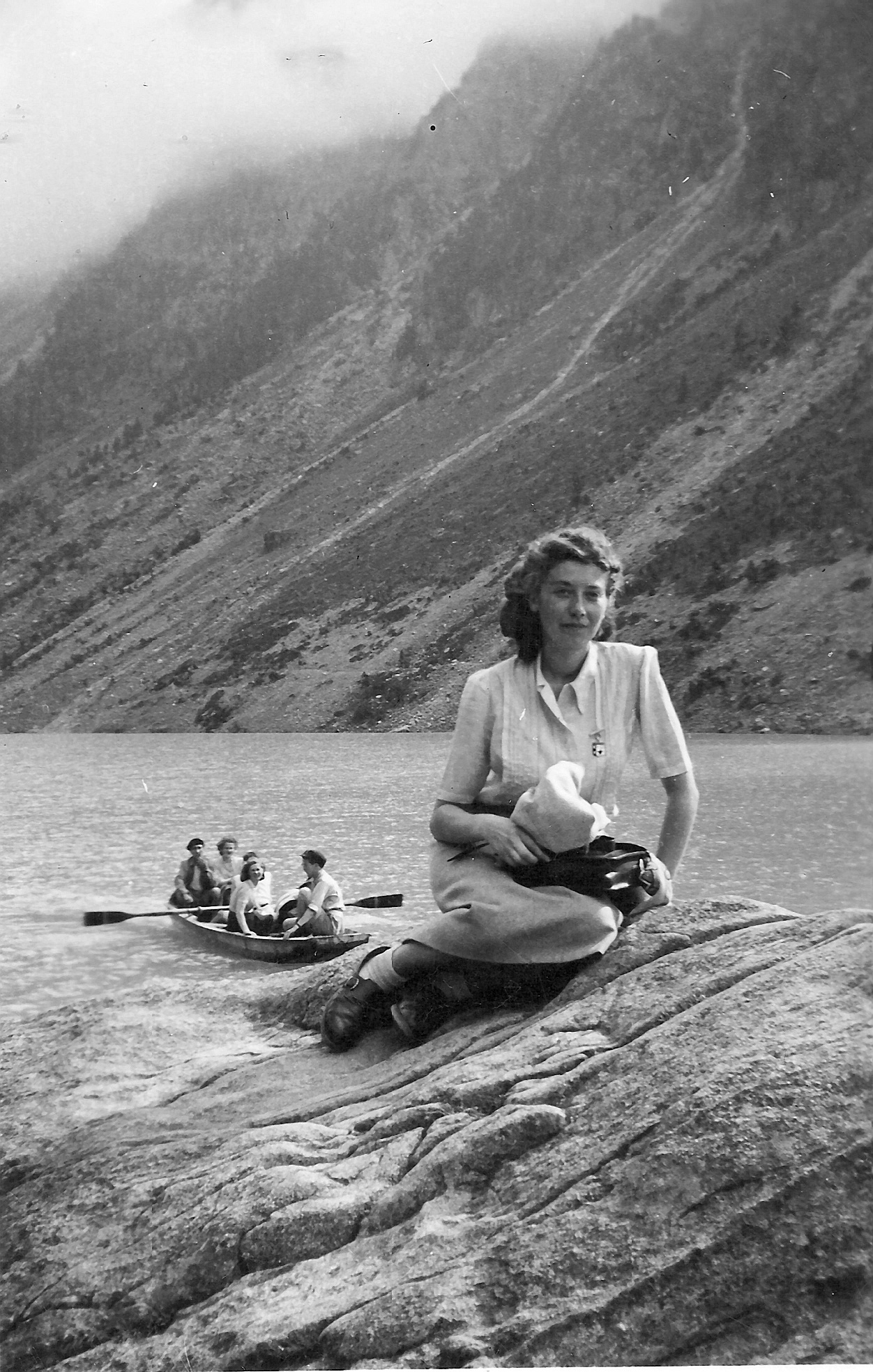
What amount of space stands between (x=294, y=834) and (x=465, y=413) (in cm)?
7738

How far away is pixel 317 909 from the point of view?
Answer: 14977 mm

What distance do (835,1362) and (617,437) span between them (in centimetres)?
8712

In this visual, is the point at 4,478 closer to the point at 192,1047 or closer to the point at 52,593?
the point at 52,593

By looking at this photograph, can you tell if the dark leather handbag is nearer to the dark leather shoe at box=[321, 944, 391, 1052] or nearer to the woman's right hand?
the woman's right hand

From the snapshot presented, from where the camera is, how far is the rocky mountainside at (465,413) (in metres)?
72.2

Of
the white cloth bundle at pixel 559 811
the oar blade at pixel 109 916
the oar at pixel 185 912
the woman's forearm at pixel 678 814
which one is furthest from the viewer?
the oar blade at pixel 109 916

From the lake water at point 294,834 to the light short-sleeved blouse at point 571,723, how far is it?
8006 mm

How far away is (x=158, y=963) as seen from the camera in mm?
18141

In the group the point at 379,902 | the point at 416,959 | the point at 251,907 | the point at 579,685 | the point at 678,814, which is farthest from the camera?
the point at 379,902

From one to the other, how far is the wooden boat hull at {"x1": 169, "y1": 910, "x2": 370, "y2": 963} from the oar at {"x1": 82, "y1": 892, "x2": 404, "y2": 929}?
1.20 meters

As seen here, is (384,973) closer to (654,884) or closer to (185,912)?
(654,884)

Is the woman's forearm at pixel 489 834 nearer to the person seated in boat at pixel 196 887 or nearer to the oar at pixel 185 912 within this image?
the oar at pixel 185 912

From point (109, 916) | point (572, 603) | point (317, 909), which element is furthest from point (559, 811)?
point (109, 916)

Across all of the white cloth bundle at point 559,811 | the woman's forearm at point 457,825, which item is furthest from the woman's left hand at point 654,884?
the woman's forearm at point 457,825
